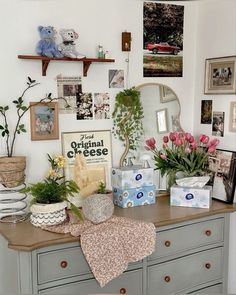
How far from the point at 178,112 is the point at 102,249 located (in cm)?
120

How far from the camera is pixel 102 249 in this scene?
5.63ft

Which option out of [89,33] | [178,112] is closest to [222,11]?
[178,112]

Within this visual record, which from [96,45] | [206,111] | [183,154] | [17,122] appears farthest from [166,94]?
[17,122]

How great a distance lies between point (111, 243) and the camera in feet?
5.69

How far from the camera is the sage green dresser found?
165 centimetres

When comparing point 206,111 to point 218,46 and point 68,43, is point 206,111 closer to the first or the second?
point 218,46

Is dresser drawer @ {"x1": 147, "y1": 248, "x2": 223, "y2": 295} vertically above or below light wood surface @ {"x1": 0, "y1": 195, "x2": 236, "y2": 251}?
below

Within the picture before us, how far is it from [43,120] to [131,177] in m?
0.61

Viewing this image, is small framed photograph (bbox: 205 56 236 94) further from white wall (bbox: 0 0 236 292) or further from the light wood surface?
the light wood surface

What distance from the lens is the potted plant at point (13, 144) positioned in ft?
6.14

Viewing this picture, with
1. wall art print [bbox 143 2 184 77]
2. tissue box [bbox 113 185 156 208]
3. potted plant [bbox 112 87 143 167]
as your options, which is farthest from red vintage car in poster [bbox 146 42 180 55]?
tissue box [bbox 113 185 156 208]

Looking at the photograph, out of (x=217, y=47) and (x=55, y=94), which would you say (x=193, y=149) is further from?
(x=55, y=94)

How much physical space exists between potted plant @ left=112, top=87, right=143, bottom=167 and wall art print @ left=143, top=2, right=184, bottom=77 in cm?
21

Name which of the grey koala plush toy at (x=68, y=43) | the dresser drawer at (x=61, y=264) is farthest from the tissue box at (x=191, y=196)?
the grey koala plush toy at (x=68, y=43)
